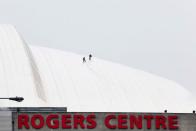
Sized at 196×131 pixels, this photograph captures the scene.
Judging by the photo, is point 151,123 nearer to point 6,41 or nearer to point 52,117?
point 52,117

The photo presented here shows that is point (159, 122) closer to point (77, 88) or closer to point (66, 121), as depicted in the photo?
point (66, 121)

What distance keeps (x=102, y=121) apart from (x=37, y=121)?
5.04m

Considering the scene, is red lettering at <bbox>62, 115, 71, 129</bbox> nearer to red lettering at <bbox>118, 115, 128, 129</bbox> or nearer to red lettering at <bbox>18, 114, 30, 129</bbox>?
red lettering at <bbox>18, 114, 30, 129</bbox>

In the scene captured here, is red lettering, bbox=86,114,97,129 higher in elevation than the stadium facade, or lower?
lower

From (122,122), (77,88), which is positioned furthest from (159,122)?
(77,88)

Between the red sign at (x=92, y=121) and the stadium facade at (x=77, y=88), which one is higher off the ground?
the stadium facade at (x=77, y=88)

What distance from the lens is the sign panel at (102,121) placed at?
60438 mm

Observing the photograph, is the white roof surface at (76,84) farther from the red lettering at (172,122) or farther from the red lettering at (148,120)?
the red lettering at (172,122)

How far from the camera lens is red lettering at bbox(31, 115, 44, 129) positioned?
60406 mm

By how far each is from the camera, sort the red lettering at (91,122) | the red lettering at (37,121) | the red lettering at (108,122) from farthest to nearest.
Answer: the red lettering at (108,122) < the red lettering at (91,122) < the red lettering at (37,121)

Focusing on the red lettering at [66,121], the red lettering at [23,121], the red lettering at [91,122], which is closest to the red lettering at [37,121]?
the red lettering at [23,121]

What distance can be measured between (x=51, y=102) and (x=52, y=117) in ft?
41.3

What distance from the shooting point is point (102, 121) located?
6175 cm

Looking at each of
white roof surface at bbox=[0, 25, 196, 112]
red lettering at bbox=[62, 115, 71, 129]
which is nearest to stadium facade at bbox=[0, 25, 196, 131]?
white roof surface at bbox=[0, 25, 196, 112]
